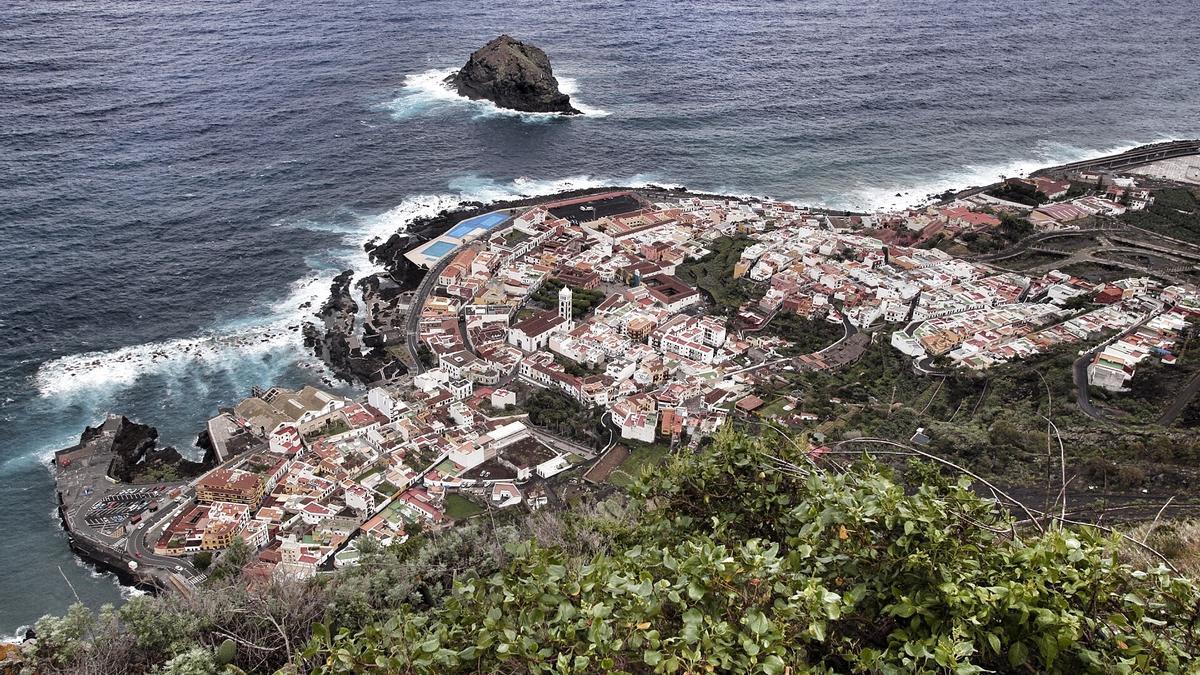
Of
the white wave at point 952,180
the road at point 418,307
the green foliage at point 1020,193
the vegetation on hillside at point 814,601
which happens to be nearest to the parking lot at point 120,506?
the road at point 418,307

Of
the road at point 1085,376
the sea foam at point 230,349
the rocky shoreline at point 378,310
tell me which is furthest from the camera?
the rocky shoreline at point 378,310

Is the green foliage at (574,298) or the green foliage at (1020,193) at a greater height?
the green foliage at (1020,193)

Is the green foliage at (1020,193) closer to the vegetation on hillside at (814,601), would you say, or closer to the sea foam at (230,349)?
the sea foam at (230,349)

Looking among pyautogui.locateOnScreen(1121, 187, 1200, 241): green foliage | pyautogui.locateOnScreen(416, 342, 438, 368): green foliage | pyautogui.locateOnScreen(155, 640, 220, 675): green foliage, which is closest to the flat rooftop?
pyautogui.locateOnScreen(416, 342, 438, 368): green foliage

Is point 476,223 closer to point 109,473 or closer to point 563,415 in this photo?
point 563,415

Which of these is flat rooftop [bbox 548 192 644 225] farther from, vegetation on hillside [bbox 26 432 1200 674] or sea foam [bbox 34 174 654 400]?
vegetation on hillside [bbox 26 432 1200 674]

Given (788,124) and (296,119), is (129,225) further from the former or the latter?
(788,124)
